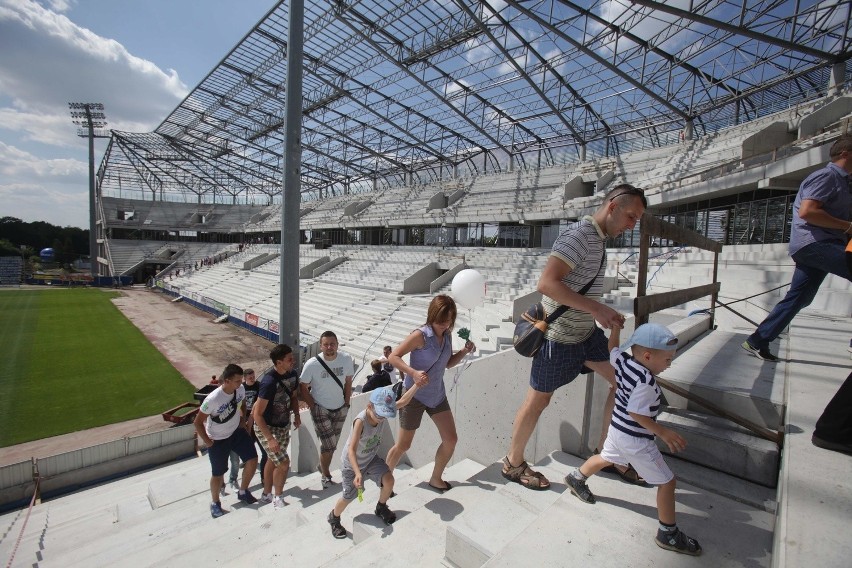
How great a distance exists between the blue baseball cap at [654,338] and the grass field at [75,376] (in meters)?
13.1

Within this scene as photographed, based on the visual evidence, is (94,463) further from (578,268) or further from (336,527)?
(578,268)

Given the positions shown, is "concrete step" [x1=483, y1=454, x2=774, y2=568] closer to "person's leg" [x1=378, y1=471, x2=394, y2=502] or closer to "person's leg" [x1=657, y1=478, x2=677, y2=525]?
"person's leg" [x1=657, y1=478, x2=677, y2=525]

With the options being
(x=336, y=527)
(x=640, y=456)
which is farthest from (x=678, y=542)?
(x=336, y=527)

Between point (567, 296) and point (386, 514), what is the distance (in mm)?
2109

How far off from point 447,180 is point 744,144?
2446cm

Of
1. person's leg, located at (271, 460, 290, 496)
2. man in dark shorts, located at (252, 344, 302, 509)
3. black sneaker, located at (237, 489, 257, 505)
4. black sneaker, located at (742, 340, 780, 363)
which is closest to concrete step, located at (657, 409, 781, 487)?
black sneaker, located at (742, 340, 780, 363)

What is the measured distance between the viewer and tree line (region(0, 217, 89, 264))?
67.6 meters

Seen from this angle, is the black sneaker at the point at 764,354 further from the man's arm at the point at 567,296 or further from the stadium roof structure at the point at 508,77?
the stadium roof structure at the point at 508,77

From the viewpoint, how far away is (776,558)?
130cm

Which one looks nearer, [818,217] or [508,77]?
[818,217]

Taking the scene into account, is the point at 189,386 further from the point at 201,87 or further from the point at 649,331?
the point at 201,87

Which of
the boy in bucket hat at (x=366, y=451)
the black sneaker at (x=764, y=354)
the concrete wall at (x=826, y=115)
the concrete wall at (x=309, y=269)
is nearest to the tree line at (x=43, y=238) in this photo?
the concrete wall at (x=309, y=269)

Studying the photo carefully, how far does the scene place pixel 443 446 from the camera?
318 centimetres

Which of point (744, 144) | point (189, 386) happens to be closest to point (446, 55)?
point (744, 144)
